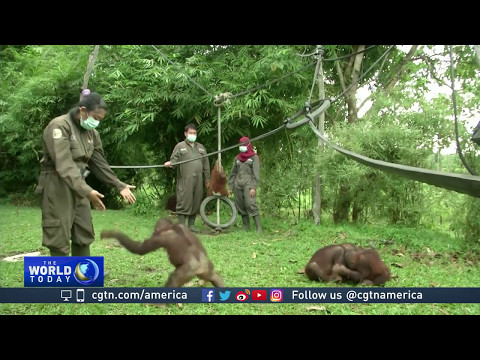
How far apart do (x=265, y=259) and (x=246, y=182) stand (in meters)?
1.46

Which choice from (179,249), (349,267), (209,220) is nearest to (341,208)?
(209,220)

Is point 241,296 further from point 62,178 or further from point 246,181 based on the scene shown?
point 246,181

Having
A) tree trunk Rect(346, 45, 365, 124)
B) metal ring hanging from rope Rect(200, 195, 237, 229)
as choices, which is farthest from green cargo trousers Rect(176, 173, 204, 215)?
tree trunk Rect(346, 45, 365, 124)

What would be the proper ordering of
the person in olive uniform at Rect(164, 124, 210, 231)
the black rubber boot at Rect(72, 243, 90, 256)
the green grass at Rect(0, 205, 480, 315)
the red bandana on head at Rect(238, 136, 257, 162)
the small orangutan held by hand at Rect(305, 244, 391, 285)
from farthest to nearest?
the red bandana on head at Rect(238, 136, 257, 162) < the person in olive uniform at Rect(164, 124, 210, 231) < the small orangutan held by hand at Rect(305, 244, 391, 285) < the black rubber boot at Rect(72, 243, 90, 256) < the green grass at Rect(0, 205, 480, 315)

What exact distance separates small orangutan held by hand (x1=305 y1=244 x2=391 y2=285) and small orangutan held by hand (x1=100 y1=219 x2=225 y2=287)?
72 cm

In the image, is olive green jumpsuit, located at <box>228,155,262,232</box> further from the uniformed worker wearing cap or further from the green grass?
the uniformed worker wearing cap

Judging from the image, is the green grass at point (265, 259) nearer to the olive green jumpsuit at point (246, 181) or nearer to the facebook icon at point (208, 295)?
the facebook icon at point (208, 295)

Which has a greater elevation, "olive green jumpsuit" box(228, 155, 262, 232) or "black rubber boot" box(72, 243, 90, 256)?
"olive green jumpsuit" box(228, 155, 262, 232)

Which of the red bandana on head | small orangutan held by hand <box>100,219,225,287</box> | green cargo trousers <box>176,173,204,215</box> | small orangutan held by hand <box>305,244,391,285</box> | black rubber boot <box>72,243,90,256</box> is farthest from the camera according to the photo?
the red bandana on head

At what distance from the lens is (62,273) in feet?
6.22

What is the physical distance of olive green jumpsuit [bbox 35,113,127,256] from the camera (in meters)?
2.02

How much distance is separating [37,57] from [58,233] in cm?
206

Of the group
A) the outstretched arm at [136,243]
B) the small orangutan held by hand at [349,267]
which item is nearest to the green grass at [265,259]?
the small orangutan held by hand at [349,267]
